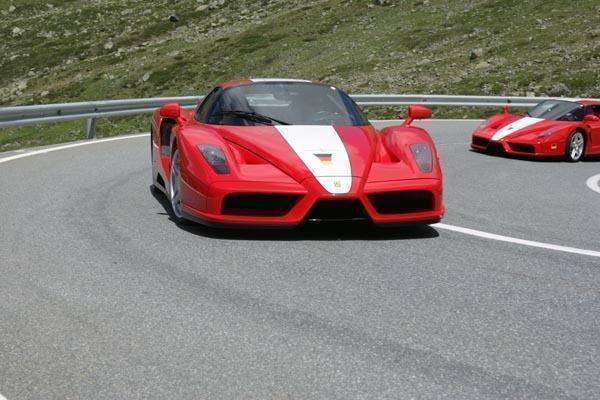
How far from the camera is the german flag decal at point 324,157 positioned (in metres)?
6.23

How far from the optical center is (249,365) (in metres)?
3.53

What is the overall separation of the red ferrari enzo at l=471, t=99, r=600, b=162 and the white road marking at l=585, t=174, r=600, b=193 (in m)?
1.77

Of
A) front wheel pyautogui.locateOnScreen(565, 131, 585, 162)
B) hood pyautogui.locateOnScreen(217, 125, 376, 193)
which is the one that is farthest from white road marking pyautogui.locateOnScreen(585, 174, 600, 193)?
hood pyautogui.locateOnScreen(217, 125, 376, 193)

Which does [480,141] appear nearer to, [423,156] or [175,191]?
[423,156]

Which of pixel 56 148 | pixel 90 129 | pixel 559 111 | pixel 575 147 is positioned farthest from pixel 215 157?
pixel 90 129

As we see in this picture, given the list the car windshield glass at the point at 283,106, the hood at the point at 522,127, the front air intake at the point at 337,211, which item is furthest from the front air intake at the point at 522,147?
the front air intake at the point at 337,211

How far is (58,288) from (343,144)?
268 centimetres

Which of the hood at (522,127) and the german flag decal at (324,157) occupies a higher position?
the german flag decal at (324,157)

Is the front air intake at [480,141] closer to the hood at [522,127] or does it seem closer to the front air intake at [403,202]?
the hood at [522,127]

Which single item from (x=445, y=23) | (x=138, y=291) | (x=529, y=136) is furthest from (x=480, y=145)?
(x=445, y=23)

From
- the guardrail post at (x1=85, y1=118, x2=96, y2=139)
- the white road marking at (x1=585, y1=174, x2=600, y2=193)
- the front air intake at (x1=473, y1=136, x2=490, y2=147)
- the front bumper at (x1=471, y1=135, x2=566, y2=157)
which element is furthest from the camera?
the guardrail post at (x1=85, y1=118, x2=96, y2=139)

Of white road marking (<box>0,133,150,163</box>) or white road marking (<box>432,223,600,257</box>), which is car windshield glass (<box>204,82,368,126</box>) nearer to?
white road marking (<box>432,223,600,257</box>)

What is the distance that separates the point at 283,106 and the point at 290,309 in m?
3.31

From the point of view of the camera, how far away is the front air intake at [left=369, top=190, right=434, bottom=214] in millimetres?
6105
